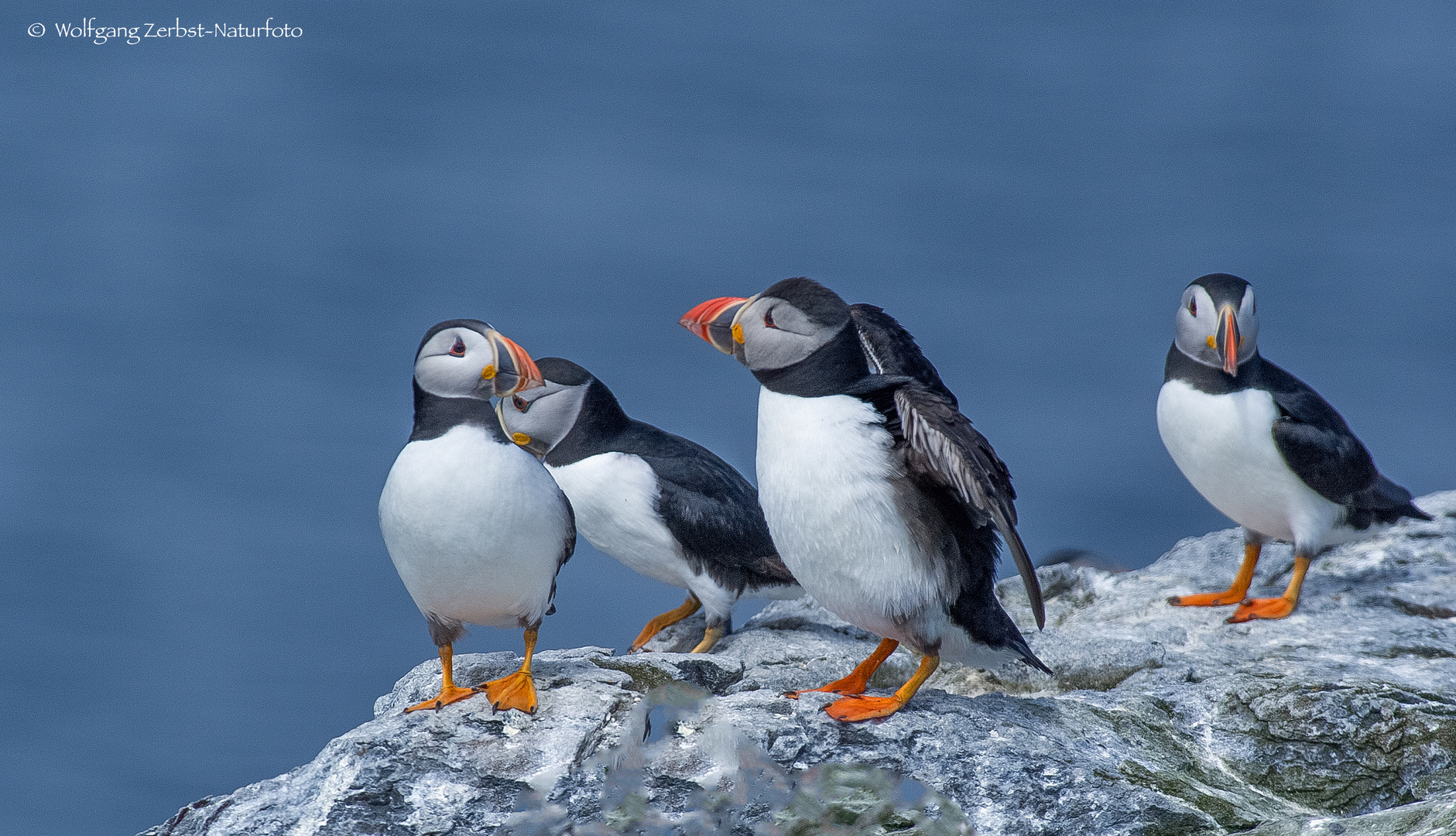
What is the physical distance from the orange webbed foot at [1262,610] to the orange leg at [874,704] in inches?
108

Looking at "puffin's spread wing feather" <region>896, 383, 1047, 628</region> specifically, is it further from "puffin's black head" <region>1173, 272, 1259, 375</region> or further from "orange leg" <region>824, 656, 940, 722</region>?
"puffin's black head" <region>1173, 272, 1259, 375</region>

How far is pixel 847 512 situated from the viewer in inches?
167

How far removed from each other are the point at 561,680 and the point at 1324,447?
3.89 metres

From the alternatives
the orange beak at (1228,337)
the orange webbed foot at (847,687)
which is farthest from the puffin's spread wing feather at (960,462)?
the orange beak at (1228,337)

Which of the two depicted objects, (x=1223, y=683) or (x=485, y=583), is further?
(x=1223, y=683)

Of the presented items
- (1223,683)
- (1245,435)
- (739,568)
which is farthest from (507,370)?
(1245,435)

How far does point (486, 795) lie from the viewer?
4.13 m

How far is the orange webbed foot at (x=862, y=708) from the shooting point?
4297 millimetres

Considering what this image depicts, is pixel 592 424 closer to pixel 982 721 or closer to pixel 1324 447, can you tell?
pixel 982 721

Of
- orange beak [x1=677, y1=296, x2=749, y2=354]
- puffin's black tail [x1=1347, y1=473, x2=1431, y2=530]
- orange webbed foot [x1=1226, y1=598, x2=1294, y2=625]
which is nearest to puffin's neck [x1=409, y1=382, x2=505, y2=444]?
orange beak [x1=677, y1=296, x2=749, y2=354]

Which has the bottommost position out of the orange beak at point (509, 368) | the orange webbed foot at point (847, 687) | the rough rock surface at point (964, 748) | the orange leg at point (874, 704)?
the rough rock surface at point (964, 748)

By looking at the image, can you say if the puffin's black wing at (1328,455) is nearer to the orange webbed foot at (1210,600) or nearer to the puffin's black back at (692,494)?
the orange webbed foot at (1210,600)

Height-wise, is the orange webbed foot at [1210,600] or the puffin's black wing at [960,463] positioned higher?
the puffin's black wing at [960,463]

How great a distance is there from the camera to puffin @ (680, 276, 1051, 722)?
4242 mm
